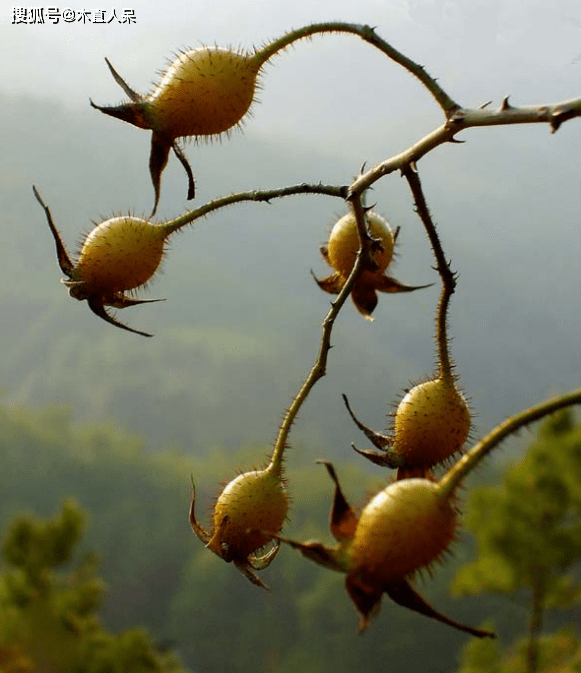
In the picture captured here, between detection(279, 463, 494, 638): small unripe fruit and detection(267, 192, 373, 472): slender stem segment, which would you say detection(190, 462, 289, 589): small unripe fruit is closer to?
detection(267, 192, 373, 472): slender stem segment

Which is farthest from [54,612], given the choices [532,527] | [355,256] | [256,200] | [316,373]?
[256,200]

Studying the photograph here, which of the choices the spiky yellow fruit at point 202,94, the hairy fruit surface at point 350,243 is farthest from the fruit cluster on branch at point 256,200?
the hairy fruit surface at point 350,243

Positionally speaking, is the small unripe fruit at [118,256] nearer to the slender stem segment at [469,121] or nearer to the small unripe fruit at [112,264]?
the small unripe fruit at [112,264]

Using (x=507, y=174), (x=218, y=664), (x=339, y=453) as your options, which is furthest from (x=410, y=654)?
(x=507, y=174)

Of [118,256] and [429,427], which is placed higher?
[118,256]

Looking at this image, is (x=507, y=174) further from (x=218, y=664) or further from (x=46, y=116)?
(x=218, y=664)

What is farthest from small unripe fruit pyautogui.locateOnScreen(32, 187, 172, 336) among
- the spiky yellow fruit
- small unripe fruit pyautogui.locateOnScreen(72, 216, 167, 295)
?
the spiky yellow fruit

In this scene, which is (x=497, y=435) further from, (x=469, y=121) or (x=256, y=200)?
(x=256, y=200)
